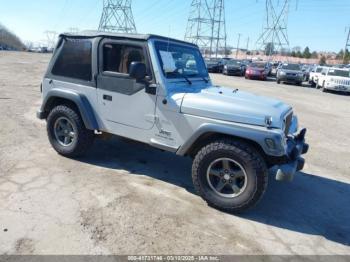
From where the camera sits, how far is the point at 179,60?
4.92 m

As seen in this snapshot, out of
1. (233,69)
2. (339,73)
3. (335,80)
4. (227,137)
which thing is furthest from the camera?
(233,69)

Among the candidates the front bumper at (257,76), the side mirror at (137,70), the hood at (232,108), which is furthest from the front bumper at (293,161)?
the front bumper at (257,76)

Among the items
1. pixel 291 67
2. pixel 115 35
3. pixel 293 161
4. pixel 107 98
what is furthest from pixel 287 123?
pixel 291 67

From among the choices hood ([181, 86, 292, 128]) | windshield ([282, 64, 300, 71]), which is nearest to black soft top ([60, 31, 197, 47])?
hood ([181, 86, 292, 128])

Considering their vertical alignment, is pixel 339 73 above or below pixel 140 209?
above

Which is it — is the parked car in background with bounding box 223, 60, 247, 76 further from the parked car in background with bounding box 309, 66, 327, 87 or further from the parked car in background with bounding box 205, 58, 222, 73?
the parked car in background with bounding box 309, 66, 327, 87

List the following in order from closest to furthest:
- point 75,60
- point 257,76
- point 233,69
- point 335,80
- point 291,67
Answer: point 75,60
point 335,80
point 291,67
point 257,76
point 233,69

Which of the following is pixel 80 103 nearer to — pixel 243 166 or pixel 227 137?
pixel 227 137

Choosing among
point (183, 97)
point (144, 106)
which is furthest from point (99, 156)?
point (183, 97)

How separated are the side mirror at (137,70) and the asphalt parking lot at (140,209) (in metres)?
1.51

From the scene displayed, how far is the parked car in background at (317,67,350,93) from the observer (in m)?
21.8

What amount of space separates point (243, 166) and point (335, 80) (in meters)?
20.8

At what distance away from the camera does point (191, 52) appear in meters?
5.35

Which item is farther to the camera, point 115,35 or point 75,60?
point 75,60
